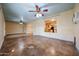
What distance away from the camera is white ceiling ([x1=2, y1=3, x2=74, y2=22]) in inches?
75.5

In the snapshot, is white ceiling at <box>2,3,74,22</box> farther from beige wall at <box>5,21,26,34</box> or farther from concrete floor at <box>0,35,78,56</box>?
concrete floor at <box>0,35,78,56</box>

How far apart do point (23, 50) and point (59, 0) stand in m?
0.98

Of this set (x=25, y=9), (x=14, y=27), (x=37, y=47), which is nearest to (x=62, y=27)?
(x=37, y=47)

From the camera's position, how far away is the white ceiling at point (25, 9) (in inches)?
75.5

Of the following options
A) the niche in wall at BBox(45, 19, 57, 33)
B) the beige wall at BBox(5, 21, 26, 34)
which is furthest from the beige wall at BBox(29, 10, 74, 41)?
the beige wall at BBox(5, 21, 26, 34)

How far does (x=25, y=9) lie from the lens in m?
1.96

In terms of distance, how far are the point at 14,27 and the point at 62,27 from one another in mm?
807

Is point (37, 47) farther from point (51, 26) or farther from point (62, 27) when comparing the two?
point (62, 27)

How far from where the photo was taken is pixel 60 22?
6.64 ft

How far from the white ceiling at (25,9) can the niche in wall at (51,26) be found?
11 cm

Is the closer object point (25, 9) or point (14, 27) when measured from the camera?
point (25, 9)

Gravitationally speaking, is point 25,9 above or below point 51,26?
above

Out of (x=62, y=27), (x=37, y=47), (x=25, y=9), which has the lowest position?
(x=37, y=47)

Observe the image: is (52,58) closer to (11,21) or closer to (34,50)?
(34,50)
